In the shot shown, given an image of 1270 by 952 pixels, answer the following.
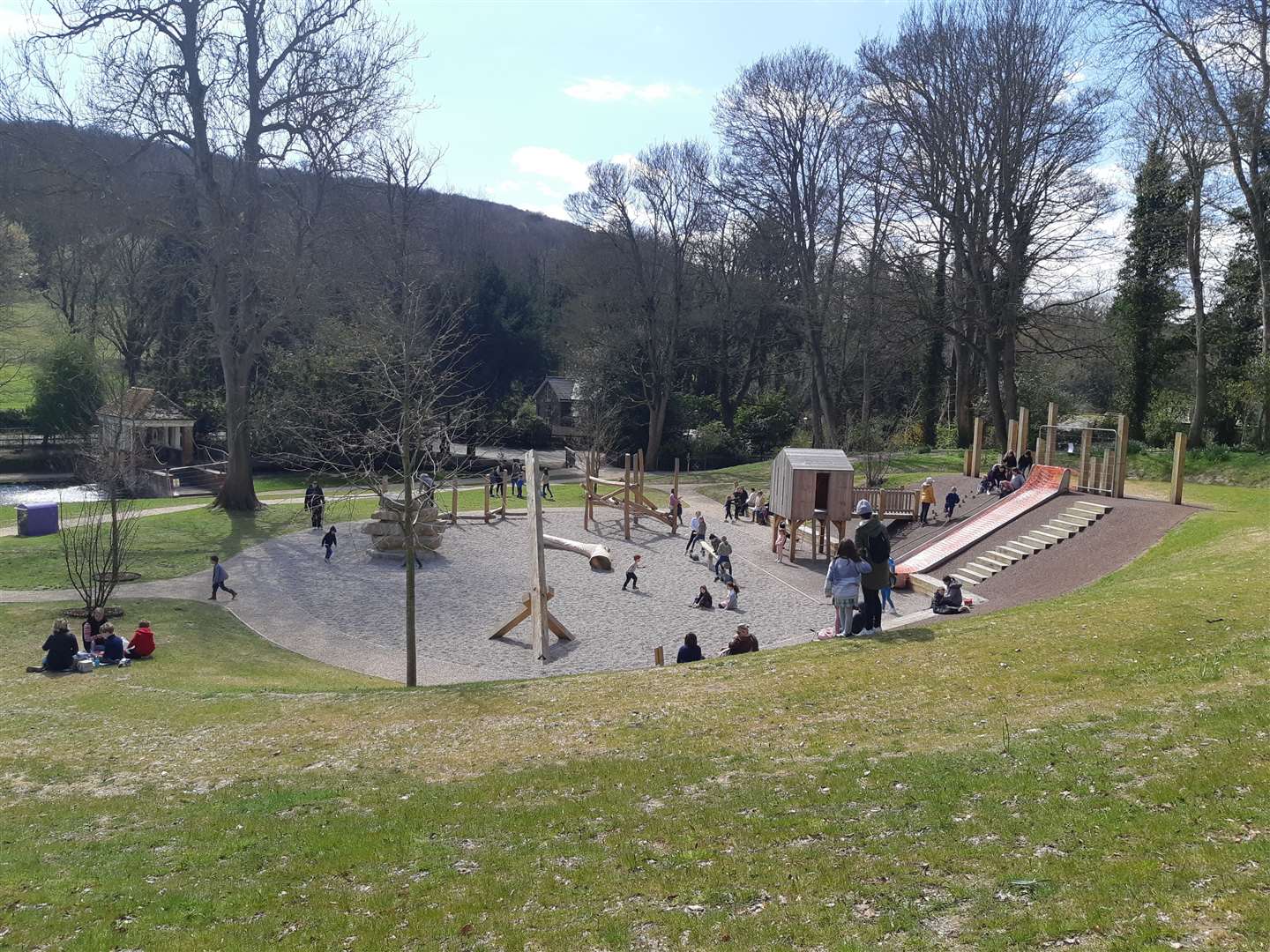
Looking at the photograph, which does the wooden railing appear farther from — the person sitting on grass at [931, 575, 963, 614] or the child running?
the person sitting on grass at [931, 575, 963, 614]

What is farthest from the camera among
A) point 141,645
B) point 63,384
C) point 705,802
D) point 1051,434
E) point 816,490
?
point 63,384

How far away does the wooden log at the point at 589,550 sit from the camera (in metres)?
28.5

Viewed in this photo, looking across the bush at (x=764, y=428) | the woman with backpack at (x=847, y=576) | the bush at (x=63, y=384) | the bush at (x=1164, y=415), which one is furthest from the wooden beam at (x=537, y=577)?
the bush at (x=63, y=384)

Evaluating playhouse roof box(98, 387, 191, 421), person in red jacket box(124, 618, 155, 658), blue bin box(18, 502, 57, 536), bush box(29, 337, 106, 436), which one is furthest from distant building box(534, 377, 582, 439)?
person in red jacket box(124, 618, 155, 658)

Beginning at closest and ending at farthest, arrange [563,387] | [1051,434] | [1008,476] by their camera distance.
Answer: [1051,434] → [1008,476] → [563,387]

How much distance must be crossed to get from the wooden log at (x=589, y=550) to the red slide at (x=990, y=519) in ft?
27.7

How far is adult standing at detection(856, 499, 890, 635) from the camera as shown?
14.6 m

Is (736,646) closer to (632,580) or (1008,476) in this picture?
(632,580)

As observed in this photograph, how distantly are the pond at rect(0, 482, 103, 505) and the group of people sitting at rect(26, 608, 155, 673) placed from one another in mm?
20310

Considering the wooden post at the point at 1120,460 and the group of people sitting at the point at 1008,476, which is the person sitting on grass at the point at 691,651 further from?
the group of people sitting at the point at 1008,476

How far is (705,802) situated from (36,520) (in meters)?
28.9

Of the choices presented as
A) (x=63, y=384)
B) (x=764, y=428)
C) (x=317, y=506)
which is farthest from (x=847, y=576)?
(x=63, y=384)

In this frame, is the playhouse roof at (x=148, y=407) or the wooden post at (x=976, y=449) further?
the playhouse roof at (x=148, y=407)

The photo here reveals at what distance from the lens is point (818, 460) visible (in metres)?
29.4
